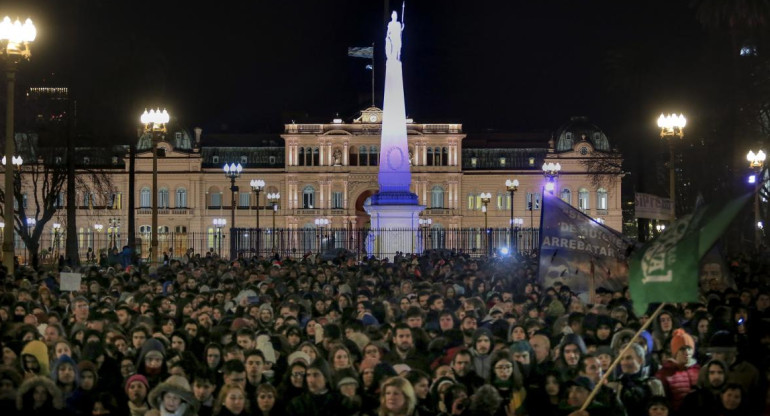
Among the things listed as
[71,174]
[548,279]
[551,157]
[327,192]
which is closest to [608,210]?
[551,157]

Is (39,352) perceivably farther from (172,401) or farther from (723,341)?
(723,341)

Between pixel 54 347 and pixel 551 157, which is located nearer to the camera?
pixel 54 347

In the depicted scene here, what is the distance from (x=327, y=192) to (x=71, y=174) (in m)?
59.8

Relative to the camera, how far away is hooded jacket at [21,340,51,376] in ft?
36.9

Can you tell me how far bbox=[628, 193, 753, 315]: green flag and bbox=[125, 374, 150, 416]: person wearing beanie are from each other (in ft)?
13.2

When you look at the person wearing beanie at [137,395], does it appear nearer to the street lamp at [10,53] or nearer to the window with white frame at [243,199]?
the street lamp at [10,53]

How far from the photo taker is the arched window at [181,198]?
97.6m

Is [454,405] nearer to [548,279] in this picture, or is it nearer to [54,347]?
[54,347]

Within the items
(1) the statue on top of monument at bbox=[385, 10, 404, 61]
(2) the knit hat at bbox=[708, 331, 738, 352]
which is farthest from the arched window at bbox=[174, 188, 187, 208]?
(2) the knit hat at bbox=[708, 331, 738, 352]

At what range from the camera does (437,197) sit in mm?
98875

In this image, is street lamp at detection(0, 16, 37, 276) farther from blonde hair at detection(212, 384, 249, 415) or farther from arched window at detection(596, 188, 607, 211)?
arched window at detection(596, 188, 607, 211)

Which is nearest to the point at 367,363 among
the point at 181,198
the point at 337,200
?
the point at 337,200

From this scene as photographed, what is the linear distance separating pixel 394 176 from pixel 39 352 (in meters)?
36.5

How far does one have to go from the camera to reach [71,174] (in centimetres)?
3850
